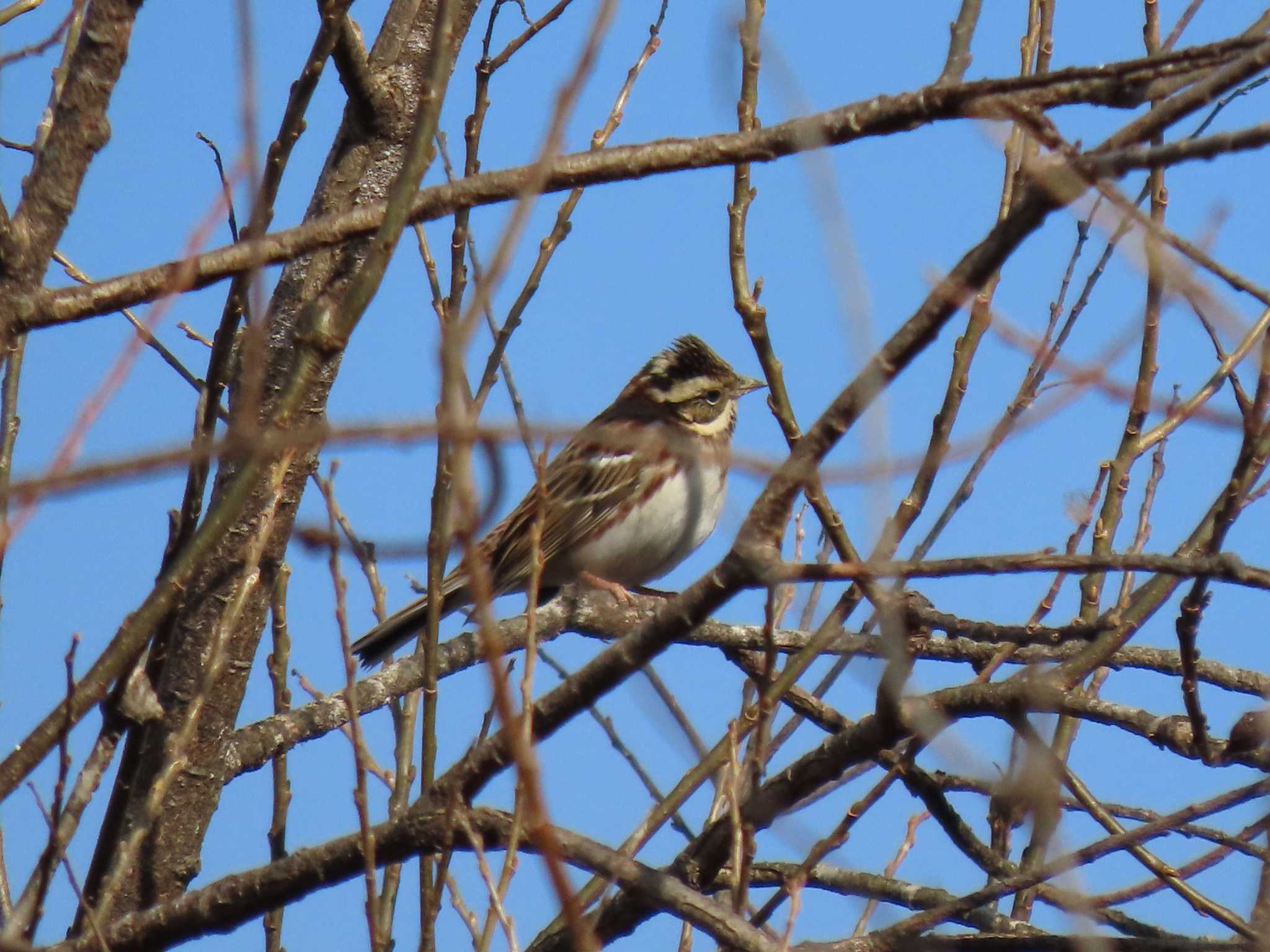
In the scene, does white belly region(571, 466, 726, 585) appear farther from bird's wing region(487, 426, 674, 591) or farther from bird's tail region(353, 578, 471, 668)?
bird's tail region(353, 578, 471, 668)

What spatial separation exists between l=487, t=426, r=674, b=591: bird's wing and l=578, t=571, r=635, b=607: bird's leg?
22 centimetres

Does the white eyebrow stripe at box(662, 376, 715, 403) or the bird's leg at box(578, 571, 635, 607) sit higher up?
the white eyebrow stripe at box(662, 376, 715, 403)

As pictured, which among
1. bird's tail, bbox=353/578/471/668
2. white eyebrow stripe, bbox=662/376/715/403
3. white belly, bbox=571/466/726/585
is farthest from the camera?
white eyebrow stripe, bbox=662/376/715/403

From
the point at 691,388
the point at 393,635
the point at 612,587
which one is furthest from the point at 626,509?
the point at 393,635

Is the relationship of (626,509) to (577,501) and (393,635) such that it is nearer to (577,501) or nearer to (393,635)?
(577,501)

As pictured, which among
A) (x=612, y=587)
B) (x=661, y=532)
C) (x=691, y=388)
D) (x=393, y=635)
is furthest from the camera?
(x=691, y=388)

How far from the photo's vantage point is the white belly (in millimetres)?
8211

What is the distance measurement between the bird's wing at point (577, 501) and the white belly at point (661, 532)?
8 centimetres

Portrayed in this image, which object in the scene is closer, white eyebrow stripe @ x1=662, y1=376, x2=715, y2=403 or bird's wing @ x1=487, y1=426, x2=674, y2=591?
bird's wing @ x1=487, y1=426, x2=674, y2=591

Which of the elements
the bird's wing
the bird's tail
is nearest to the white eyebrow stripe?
the bird's wing

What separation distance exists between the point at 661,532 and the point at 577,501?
0.56 m

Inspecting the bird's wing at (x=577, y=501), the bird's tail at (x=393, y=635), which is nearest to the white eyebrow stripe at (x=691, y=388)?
the bird's wing at (x=577, y=501)

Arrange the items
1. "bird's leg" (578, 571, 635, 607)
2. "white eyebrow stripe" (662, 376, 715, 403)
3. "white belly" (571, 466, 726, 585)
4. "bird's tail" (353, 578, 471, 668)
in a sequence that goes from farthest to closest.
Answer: "white eyebrow stripe" (662, 376, 715, 403) < "white belly" (571, 466, 726, 585) < "bird's leg" (578, 571, 635, 607) < "bird's tail" (353, 578, 471, 668)

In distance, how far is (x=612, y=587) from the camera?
800 cm
